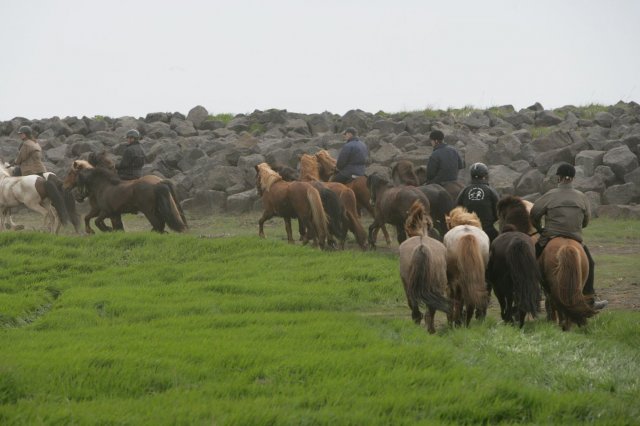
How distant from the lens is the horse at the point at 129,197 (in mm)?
20297

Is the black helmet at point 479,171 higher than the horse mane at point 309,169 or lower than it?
higher

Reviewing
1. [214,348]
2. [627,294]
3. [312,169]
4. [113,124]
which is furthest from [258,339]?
[113,124]

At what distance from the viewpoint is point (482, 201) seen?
1502 cm

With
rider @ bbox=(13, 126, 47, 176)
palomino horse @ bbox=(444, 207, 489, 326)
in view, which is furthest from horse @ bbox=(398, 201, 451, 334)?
rider @ bbox=(13, 126, 47, 176)

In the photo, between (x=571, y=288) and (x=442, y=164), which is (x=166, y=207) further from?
(x=571, y=288)

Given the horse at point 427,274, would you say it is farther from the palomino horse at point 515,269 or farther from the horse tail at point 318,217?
the horse tail at point 318,217

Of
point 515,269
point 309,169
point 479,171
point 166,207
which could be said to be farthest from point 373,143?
point 515,269

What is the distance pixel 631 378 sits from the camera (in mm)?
9781

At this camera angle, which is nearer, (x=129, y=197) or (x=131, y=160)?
(x=129, y=197)

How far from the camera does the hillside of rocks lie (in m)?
26.8

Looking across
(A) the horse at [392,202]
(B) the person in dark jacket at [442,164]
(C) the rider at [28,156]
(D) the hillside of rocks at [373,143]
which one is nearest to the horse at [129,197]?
(C) the rider at [28,156]

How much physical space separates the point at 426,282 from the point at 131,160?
11.4 meters

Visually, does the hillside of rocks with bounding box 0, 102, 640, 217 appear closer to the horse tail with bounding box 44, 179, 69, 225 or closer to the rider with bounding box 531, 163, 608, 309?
the horse tail with bounding box 44, 179, 69, 225

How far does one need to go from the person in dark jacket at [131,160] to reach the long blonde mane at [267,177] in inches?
117
